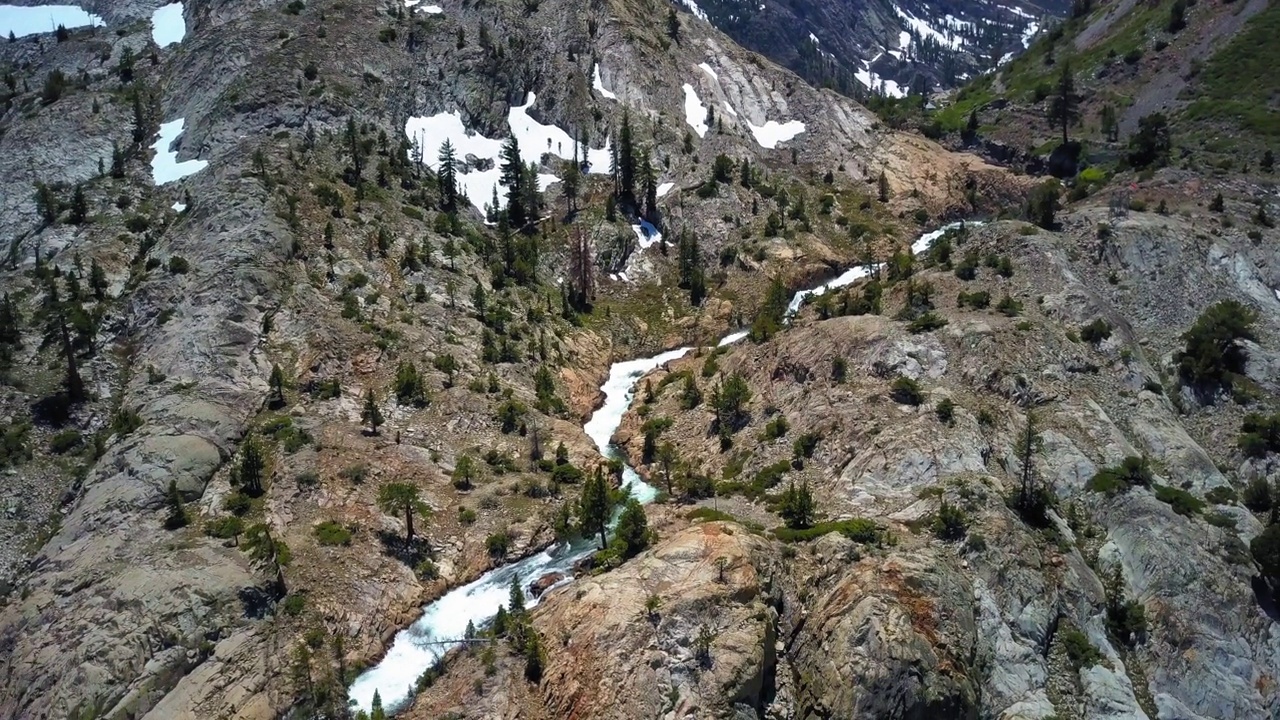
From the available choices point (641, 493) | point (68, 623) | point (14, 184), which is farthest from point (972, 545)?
point (14, 184)

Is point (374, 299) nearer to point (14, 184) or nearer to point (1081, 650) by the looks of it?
point (14, 184)

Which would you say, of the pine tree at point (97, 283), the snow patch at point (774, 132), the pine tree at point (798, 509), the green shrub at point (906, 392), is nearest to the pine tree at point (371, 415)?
the pine tree at point (97, 283)

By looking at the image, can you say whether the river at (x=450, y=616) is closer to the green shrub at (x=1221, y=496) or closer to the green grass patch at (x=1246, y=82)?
the green shrub at (x=1221, y=496)

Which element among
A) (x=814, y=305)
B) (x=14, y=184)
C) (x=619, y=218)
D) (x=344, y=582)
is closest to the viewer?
(x=344, y=582)

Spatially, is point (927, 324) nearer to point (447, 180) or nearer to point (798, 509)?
point (798, 509)

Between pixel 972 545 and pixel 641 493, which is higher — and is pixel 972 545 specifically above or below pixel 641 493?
above

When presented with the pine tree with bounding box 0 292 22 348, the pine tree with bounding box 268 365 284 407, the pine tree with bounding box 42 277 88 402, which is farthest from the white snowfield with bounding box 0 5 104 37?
the pine tree with bounding box 268 365 284 407

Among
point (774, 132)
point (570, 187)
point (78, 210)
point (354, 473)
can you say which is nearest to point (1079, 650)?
point (354, 473)

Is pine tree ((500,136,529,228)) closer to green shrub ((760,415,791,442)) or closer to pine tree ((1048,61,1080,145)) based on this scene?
green shrub ((760,415,791,442))
